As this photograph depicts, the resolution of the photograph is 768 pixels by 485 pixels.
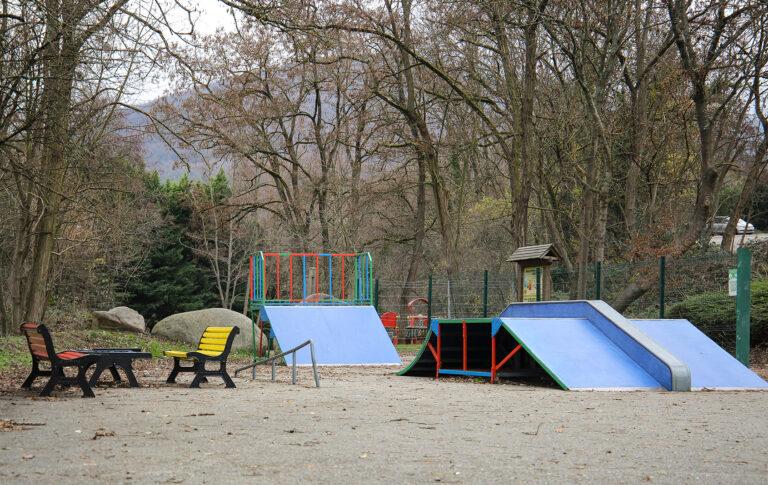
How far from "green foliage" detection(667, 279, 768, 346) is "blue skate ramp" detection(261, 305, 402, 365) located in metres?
6.12

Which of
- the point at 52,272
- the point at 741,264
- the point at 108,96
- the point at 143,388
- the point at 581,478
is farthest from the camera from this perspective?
the point at 52,272

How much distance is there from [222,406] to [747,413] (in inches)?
223

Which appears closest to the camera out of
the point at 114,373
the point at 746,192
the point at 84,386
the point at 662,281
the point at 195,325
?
the point at 84,386

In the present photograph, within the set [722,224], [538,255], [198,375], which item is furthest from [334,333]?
[722,224]

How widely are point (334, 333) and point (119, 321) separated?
10.2 m

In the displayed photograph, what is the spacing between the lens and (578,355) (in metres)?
13.4

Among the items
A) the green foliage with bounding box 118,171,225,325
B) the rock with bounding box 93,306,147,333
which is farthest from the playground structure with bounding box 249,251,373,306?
the green foliage with bounding box 118,171,225,325

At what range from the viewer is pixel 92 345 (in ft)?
69.5

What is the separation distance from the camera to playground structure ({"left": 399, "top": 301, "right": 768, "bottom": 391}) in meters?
12.6

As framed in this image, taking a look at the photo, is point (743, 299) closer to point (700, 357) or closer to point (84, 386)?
point (700, 357)

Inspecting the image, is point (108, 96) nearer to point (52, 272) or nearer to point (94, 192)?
point (94, 192)

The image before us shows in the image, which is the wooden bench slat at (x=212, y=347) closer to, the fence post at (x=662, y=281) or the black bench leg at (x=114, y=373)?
the black bench leg at (x=114, y=373)

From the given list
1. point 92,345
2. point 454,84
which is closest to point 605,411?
point 92,345

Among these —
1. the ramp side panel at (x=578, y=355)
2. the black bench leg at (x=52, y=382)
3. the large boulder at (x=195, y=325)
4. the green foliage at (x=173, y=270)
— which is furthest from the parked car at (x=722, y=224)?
the green foliage at (x=173, y=270)
